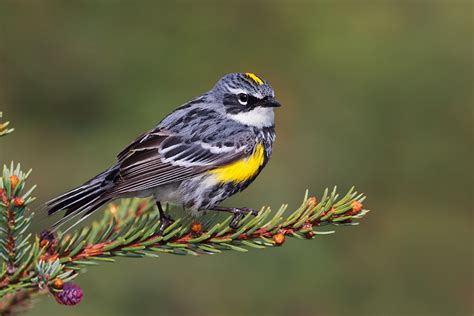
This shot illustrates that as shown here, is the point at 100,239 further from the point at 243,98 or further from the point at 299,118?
the point at 299,118

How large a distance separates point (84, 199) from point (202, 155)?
0.84 metres

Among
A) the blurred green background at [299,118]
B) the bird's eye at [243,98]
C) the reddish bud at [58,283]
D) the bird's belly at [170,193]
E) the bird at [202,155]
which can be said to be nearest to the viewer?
the reddish bud at [58,283]

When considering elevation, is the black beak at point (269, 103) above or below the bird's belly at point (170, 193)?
above

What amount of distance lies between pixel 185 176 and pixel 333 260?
1.33 meters

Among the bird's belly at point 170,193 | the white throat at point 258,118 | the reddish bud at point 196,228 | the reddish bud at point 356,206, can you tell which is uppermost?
the white throat at point 258,118

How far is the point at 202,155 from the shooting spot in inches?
165

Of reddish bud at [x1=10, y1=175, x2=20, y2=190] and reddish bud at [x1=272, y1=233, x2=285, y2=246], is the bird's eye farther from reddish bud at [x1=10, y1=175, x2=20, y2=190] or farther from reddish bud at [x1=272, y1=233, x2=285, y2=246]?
reddish bud at [x1=10, y1=175, x2=20, y2=190]

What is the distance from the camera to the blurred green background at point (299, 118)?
466 cm

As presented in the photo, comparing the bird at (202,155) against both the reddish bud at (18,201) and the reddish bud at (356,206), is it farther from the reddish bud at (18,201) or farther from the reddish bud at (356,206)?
the reddish bud at (18,201)

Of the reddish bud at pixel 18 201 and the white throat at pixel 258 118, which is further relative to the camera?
the white throat at pixel 258 118

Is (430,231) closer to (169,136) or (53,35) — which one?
(169,136)

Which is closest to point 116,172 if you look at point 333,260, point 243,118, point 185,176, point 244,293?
point 185,176

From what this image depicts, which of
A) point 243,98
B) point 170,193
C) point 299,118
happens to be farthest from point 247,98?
point 299,118

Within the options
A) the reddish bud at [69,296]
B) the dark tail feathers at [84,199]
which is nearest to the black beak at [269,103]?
the dark tail feathers at [84,199]
